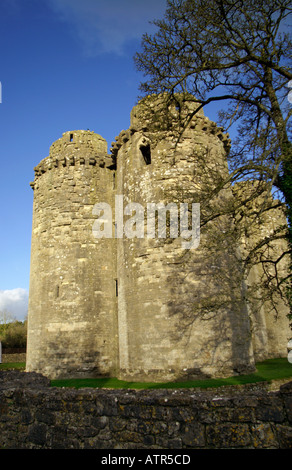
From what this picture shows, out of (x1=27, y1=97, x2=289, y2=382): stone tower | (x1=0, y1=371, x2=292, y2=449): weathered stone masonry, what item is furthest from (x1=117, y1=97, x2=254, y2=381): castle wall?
(x1=0, y1=371, x2=292, y2=449): weathered stone masonry

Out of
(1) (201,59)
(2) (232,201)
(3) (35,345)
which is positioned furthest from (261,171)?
(3) (35,345)

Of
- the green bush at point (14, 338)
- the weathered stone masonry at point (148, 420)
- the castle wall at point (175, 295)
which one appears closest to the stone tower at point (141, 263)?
the castle wall at point (175, 295)

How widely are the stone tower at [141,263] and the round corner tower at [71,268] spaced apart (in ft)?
0.15

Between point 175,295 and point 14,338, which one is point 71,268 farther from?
point 14,338

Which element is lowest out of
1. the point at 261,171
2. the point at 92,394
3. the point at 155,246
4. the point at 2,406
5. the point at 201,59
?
the point at 2,406

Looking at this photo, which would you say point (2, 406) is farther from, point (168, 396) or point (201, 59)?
point (201, 59)

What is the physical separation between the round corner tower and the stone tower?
0.05 m

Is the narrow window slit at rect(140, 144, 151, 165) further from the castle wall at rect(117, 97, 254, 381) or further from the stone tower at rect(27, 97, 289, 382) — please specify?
the castle wall at rect(117, 97, 254, 381)

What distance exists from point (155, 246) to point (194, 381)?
4551 millimetres

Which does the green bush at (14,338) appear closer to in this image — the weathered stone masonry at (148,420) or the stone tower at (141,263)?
the stone tower at (141,263)

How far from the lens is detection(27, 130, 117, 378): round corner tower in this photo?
46.2 ft
